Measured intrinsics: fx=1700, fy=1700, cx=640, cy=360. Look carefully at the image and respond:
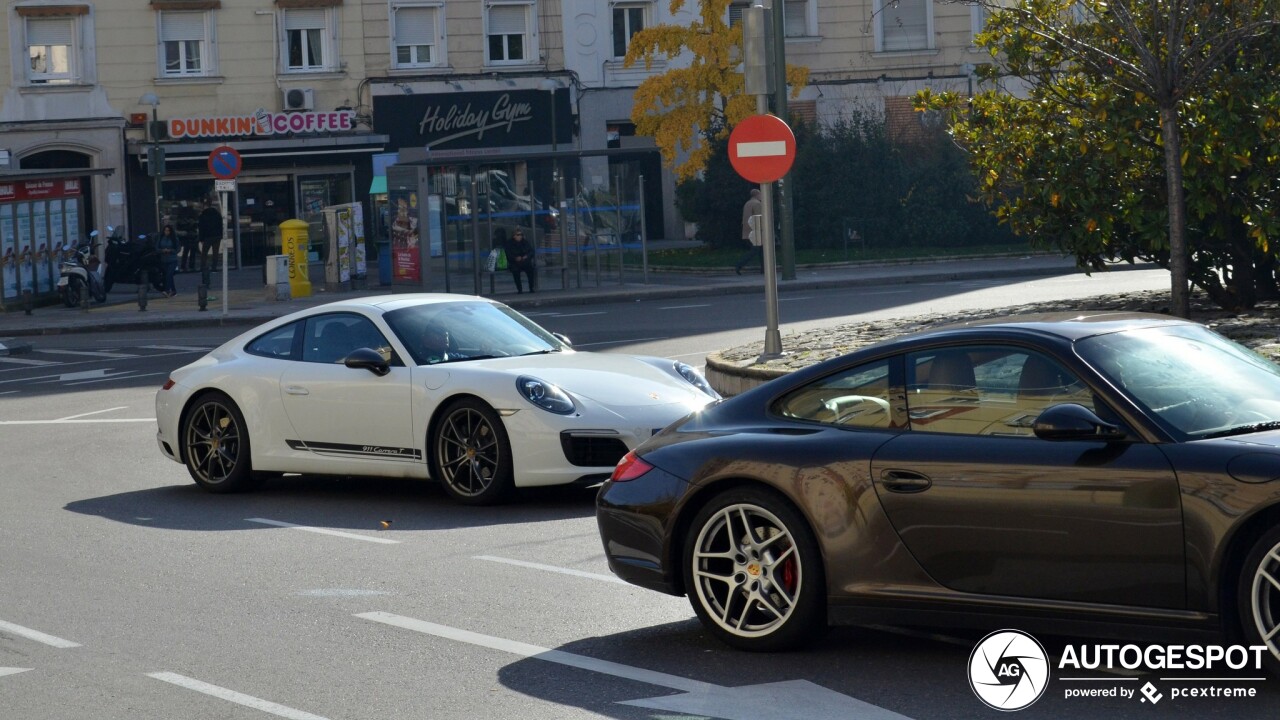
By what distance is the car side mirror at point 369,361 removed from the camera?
1080 centimetres

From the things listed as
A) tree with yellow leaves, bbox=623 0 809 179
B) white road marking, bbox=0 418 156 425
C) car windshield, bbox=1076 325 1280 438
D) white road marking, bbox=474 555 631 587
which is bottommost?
white road marking, bbox=474 555 631 587

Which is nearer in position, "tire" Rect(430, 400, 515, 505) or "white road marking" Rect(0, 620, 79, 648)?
"white road marking" Rect(0, 620, 79, 648)

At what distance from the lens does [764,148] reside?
15.9 metres

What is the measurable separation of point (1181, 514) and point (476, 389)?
5.66 metres

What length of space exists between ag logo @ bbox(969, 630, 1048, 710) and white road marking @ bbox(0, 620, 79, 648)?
149 inches

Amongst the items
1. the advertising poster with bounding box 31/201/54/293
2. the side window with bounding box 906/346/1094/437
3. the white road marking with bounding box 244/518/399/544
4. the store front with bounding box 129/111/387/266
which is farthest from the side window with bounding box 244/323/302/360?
the store front with bounding box 129/111/387/266

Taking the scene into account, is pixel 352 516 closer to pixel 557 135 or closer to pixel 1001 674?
pixel 1001 674

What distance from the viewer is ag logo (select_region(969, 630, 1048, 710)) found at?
18.4 feet

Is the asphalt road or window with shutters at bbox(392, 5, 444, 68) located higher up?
window with shutters at bbox(392, 5, 444, 68)

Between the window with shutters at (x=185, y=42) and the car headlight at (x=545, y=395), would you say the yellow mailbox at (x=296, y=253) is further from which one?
the car headlight at (x=545, y=395)

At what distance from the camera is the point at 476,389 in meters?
10.4

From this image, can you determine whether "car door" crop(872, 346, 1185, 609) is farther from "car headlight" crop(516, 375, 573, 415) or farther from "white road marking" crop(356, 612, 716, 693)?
"car headlight" crop(516, 375, 573, 415)

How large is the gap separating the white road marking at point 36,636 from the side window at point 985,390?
371 cm

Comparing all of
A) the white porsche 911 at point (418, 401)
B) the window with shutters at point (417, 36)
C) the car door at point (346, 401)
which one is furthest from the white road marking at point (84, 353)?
the window with shutters at point (417, 36)
